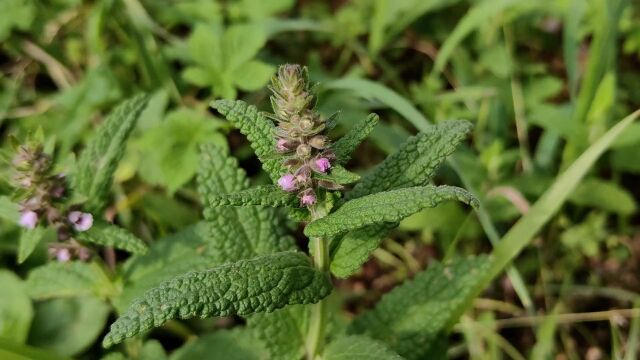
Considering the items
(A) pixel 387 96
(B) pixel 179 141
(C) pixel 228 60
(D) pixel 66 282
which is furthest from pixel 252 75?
(D) pixel 66 282

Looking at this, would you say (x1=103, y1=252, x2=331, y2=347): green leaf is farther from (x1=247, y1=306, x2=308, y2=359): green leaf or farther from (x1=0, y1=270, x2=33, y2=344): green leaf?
(x1=0, y1=270, x2=33, y2=344): green leaf

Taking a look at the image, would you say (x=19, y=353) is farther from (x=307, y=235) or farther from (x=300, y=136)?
(x=300, y=136)

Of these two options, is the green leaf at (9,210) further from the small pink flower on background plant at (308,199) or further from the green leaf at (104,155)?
the small pink flower on background plant at (308,199)

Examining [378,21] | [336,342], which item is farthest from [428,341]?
[378,21]

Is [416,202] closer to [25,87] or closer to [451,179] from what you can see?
[451,179]

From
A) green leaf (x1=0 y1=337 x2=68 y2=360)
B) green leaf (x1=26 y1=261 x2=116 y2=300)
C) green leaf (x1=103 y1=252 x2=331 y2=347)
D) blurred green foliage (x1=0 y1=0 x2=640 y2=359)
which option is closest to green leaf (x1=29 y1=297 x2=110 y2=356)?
blurred green foliage (x1=0 y1=0 x2=640 y2=359)
